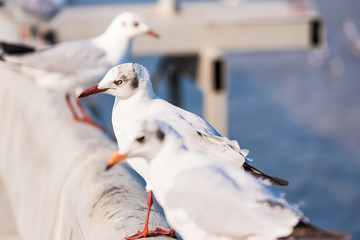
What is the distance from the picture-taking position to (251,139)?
22750 mm

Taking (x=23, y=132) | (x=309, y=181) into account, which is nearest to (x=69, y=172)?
(x=23, y=132)

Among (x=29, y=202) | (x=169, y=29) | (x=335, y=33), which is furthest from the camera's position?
(x=335, y=33)

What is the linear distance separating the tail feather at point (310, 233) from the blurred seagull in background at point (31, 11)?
23.4 feet

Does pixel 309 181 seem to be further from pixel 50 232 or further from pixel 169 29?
pixel 50 232

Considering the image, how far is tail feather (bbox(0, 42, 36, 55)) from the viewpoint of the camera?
20.6 ft

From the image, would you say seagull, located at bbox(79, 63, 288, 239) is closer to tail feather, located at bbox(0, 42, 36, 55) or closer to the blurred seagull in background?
tail feather, located at bbox(0, 42, 36, 55)

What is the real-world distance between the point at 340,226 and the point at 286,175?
3.29 m

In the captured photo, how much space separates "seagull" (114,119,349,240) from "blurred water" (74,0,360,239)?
14.3m

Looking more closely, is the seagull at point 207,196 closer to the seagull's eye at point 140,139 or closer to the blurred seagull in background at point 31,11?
the seagull's eye at point 140,139

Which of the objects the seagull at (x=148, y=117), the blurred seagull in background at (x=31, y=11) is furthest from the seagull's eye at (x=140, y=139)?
the blurred seagull in background at (x=31, y=11)

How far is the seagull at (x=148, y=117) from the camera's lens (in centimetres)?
321

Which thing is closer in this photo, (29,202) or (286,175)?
(29,202)

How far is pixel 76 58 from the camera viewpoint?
20.6ft

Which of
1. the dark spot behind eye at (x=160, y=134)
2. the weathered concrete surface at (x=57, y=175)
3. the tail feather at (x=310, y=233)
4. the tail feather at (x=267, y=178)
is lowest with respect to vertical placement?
the weathered concrete surface at (x=57, y=175)
